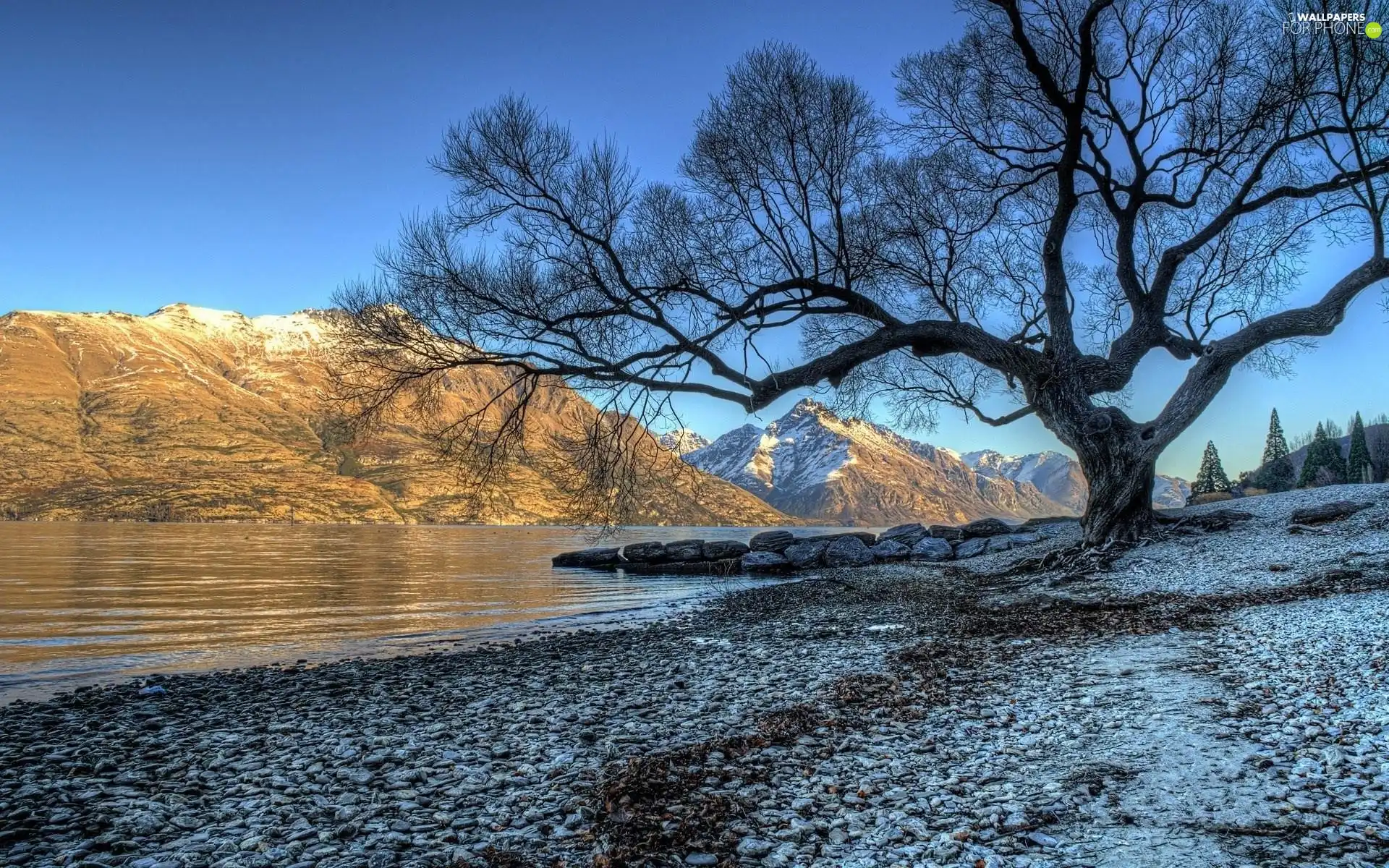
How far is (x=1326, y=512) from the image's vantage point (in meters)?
18.5

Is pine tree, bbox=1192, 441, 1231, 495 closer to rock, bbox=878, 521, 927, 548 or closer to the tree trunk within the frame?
rock, bbox=878, 521, 927, 548

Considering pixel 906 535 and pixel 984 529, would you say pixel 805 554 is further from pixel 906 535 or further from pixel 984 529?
pixel 984 529

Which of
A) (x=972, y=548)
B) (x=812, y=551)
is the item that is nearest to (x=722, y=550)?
(x=812, y=551)

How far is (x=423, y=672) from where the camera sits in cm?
1072

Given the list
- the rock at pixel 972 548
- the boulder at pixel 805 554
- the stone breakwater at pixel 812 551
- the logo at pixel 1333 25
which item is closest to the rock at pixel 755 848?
the logo at pixel 1333 25

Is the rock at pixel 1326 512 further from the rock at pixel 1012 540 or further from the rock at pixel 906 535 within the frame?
the rock at pixel 906 535

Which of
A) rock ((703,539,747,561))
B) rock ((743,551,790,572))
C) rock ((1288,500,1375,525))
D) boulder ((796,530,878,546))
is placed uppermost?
rock ((1288,500,1375,525))

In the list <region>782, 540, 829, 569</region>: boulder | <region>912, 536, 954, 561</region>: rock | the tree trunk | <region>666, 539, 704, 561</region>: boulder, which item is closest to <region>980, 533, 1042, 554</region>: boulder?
<region>912, 536, 954, 561</region>: rock

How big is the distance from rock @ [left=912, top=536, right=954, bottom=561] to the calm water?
10798 millimetres

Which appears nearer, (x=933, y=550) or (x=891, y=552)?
(x=933, y=550)

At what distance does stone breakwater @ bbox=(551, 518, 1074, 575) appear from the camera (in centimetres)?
3453

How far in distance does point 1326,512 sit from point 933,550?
17.3m

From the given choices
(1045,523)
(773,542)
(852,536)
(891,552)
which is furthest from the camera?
(773,542)

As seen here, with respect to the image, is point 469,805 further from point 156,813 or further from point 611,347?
point 611,347
